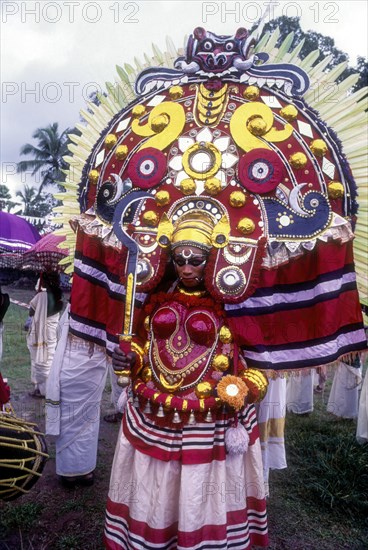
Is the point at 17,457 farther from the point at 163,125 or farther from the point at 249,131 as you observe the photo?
the point at 249,131

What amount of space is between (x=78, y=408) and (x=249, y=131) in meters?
2.57

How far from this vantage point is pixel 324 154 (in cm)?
244

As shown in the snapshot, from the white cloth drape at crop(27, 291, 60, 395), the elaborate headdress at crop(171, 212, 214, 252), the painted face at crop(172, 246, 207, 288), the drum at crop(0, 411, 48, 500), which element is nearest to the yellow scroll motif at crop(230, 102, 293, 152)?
the elaborate headdress at crop(171, 212, 214, 252)

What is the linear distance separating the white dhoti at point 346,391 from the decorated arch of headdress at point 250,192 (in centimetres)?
376

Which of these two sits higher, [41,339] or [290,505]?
[41,339]

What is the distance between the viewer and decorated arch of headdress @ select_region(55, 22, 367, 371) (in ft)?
7.87

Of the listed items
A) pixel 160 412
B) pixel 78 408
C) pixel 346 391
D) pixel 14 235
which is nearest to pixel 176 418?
pixel 160 412

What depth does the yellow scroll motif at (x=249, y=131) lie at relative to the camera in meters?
2.47

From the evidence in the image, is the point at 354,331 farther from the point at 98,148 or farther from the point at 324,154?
the point at 98,148

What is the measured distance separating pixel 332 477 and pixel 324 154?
9.83 ft

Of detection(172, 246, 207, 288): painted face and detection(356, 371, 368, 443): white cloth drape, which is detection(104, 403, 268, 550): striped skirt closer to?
detection(172, 246, 207, 288): painted face

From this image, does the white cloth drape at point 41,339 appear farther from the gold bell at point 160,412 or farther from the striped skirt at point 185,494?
the gold bell at point 160,412

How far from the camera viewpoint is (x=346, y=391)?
5.99m

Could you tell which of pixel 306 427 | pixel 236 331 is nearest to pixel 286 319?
pixel 236 331
